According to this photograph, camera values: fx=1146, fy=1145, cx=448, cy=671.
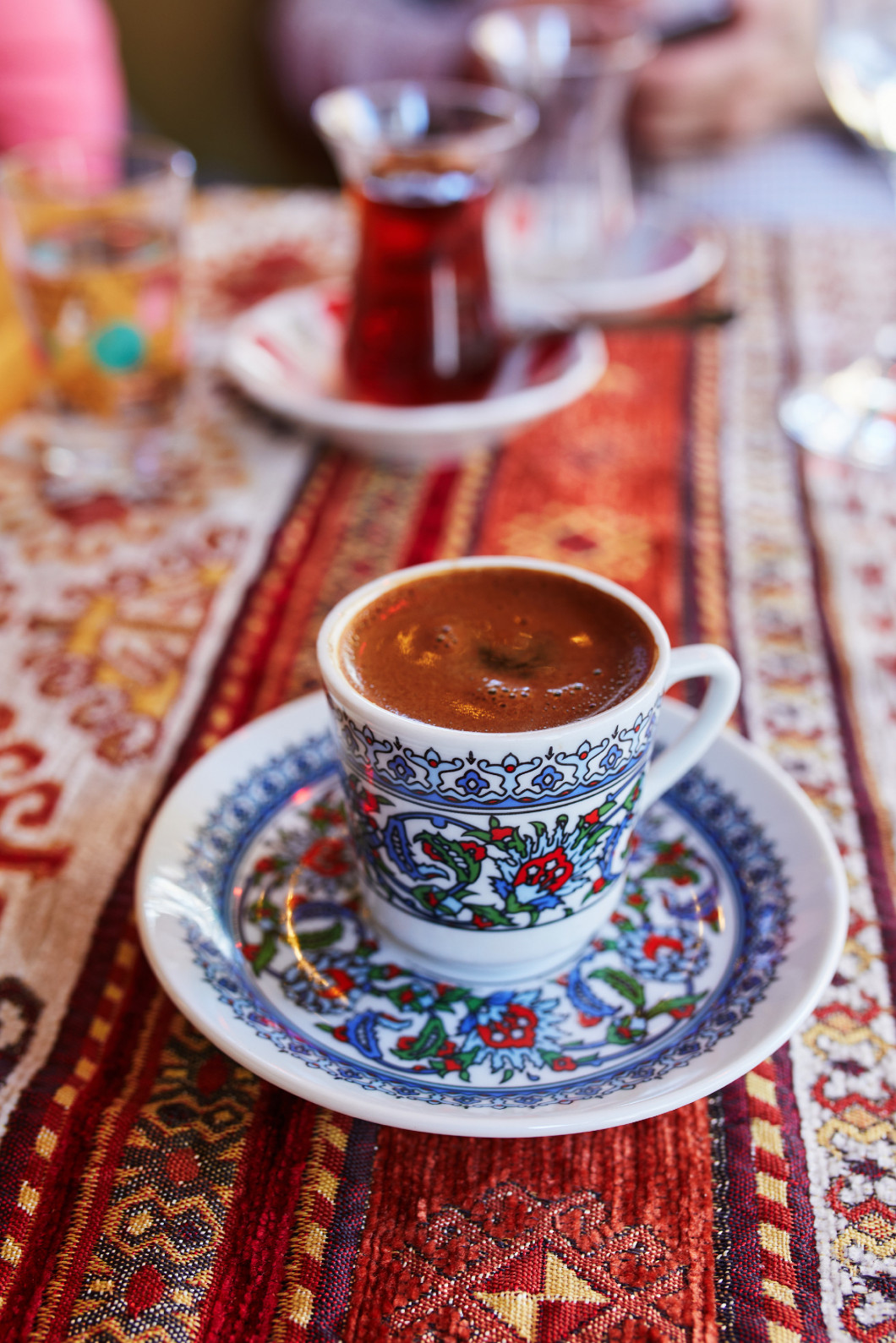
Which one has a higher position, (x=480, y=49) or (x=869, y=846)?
(x=480, y=49)

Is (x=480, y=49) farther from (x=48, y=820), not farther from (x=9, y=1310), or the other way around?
Answer: (x=9, y=1310)

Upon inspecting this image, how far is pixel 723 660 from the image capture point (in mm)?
433

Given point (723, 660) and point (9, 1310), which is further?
point (723, 660)

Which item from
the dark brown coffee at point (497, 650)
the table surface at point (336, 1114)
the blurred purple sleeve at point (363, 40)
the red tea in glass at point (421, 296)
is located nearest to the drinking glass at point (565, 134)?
the table surface at point (336, 1114)

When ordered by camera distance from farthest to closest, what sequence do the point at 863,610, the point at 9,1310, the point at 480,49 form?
1. the point at 480,49
2. the point at 863,610
3. the point at 9,1310

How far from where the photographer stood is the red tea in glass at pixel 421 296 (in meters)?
0.75

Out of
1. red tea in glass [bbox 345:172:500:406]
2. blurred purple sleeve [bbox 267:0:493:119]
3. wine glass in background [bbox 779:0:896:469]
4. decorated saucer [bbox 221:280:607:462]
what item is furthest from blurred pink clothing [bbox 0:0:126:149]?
wine glass in background [bbox 779:0:896:469]

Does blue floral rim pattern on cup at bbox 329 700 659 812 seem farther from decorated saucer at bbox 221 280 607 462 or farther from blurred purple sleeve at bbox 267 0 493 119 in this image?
blurred purple sleeve at bbox 267 0 493 119

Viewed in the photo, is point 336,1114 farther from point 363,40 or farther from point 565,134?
point 363,40

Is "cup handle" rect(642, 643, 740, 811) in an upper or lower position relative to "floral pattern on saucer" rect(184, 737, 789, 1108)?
upper

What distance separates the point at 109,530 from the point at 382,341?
8.8 inches

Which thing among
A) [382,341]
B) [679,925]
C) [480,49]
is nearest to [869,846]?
[679,925]

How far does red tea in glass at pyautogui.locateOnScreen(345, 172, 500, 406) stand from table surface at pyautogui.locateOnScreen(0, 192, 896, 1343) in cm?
6

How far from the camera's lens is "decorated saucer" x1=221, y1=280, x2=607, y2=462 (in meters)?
0.75
